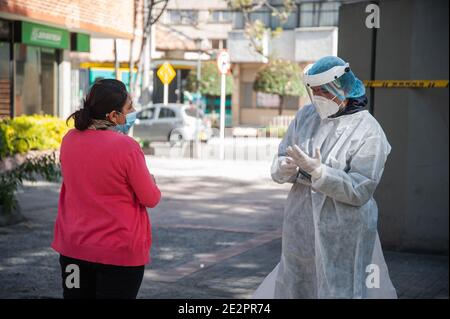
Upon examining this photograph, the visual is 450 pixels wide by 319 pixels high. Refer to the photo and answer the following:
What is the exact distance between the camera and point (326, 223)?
3.99 m

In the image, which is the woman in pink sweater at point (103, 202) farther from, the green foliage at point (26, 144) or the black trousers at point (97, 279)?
the green foliage at point (26, 144)

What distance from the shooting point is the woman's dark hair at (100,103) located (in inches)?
166

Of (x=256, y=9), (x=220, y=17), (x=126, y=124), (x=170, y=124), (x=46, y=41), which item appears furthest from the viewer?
(x=220, y=17)

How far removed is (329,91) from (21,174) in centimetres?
714

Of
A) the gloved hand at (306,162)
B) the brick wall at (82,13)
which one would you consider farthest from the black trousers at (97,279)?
the brick wall at (82,13)

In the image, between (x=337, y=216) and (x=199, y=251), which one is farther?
(x=199, y=251)

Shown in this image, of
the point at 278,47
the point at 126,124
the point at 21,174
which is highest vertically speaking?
the point at 278,47

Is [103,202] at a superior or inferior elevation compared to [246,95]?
superior

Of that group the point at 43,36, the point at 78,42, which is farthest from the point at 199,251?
the point at 78,42

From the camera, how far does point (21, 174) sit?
34.3 feet

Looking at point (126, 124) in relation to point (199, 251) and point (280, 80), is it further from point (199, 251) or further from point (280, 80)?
point (280, 80)

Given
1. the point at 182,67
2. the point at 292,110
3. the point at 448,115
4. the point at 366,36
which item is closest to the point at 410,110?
the point at 448,115

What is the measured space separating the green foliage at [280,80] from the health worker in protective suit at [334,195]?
38231 mm

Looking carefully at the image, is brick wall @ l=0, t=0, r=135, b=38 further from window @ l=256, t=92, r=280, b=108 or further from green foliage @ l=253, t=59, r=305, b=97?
window @ l=256, t=92, r=280, b=108
